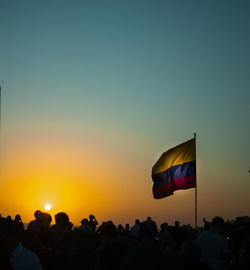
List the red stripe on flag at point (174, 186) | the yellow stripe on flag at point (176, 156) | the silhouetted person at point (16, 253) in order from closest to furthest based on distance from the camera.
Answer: the silhouetted person at point (16, 253) → the red stripe on flag at point (174, 186) → the yellow stripe on flag at point (176, 156)

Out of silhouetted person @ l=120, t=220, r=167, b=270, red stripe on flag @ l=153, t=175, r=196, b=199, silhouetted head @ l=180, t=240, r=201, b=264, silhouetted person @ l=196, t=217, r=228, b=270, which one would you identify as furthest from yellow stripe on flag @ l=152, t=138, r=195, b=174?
silhouetted person @ l=120, t=220, r=167, b=270

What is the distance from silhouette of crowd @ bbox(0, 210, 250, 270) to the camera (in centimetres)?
644

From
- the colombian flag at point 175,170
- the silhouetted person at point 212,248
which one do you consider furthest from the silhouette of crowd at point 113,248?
the colombian flag at point 175,170

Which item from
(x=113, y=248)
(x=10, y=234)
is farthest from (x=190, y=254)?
(x=10, y=234)

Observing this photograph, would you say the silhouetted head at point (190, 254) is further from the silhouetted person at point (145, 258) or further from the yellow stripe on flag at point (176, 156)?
the yellow stripe on flag at point (176, 156)

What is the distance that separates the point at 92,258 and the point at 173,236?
3.02 meters

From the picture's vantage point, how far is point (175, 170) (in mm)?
21312

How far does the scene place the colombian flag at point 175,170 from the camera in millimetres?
20625

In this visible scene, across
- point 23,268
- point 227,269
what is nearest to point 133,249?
point 23,268

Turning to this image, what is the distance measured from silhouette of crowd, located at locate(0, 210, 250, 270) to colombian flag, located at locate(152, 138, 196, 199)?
9.22m

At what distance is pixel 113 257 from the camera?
27.0ft

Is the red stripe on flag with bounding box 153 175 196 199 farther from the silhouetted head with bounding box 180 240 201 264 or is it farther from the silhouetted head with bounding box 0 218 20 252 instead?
the silhouetted head with bounding box 0 218 20 252

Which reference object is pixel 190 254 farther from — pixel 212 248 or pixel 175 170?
pixel 175 170

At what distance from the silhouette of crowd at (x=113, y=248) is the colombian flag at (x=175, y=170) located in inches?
363
